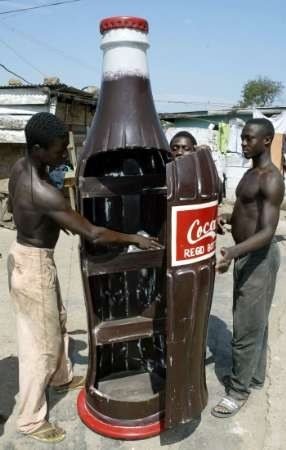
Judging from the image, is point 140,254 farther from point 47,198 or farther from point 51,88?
point 51,88

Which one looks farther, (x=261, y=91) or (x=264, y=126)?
(x=261, y=91)

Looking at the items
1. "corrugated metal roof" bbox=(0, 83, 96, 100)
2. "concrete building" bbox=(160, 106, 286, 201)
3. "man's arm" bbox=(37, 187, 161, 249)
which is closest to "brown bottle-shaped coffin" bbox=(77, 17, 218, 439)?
"man's arm" bbox=(37, 187, 161, 249)

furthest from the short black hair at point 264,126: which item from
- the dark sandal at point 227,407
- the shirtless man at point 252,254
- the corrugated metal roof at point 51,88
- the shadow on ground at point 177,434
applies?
the corrugated metal roof at point 51,88

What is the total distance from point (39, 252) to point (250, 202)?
1.31 meters

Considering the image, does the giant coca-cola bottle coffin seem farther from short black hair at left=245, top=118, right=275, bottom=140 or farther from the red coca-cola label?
short black hair at left=245, top=118, right=275, bottom=140

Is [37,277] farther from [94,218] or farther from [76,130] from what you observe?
[76,130]

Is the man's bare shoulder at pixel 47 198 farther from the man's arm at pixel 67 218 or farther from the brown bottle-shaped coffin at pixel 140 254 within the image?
the brown bottle-shaped coffin at pixel 140 254

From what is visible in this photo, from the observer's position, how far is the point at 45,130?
7.71ft

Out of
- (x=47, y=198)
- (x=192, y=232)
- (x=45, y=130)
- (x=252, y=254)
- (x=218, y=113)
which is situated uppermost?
(x=218, y=113)

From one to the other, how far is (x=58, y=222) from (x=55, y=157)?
0.35 metres

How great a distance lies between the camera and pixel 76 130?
38.2ft

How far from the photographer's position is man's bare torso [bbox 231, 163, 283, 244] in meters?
2.75

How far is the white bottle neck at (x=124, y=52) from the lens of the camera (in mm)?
2363

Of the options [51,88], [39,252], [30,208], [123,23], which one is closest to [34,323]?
[39,252]
